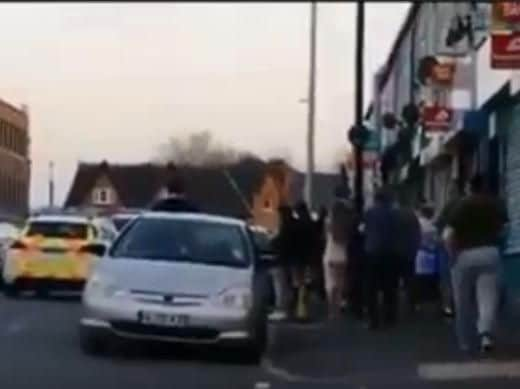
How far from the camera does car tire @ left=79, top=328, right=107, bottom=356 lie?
1797 centimetres

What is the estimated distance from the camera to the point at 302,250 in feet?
82.0

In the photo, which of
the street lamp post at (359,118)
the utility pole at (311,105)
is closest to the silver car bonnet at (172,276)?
the street lamp post at (359,118)

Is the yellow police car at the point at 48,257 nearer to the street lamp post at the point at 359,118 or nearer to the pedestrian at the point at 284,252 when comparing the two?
the street lamp post at the point at 359,118

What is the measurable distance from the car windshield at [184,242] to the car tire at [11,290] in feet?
37.1

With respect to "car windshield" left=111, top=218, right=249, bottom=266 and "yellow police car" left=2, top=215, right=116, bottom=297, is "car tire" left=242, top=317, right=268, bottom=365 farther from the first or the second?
"yellow police car" left=2, top=215, right=116, bottom=297

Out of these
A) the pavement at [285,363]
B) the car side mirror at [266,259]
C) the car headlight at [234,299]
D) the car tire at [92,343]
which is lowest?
the pavement at [285,363]

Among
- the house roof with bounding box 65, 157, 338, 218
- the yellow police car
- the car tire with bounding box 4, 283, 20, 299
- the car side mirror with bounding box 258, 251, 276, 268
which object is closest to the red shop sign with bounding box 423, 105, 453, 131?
the yellow police car

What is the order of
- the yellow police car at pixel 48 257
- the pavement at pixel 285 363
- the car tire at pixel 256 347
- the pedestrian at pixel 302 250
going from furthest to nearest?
the yellow police car at pixel 48 257 < the pedestrian at pixel 302 250 < the car tire at pixel 256 347 < the pavement at pixel 285 363

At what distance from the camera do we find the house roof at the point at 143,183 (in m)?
119

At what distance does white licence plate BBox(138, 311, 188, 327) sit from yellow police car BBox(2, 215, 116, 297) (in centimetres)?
1202

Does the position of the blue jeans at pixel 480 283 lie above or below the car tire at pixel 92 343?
above

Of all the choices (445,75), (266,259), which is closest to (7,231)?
(445,75)

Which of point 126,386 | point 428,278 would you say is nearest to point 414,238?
point 428,278

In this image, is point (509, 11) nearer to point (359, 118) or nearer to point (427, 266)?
point (427, 266)
